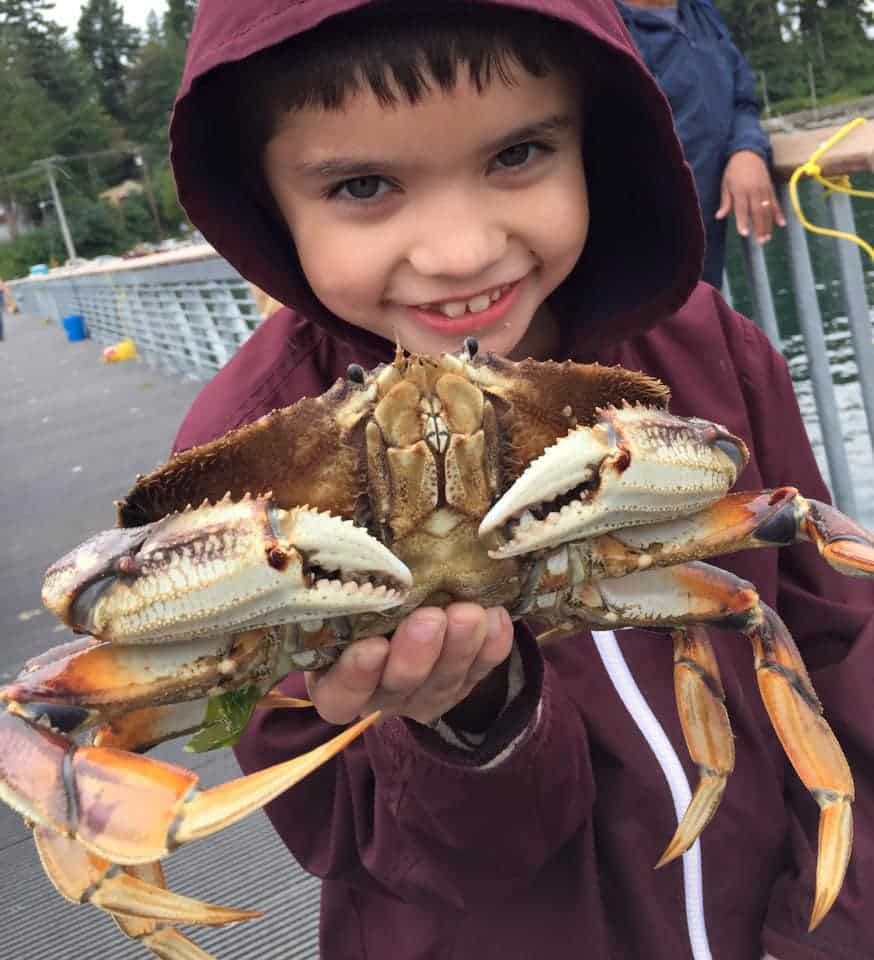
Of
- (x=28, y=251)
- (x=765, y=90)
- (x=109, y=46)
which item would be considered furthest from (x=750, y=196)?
(x=109, y=46)

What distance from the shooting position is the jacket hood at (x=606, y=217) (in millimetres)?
1733

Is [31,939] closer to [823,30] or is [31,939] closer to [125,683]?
[125,683]

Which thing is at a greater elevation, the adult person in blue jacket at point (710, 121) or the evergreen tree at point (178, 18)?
the evergreen tree at point (178, 18)

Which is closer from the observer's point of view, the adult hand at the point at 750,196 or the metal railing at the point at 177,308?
the adult hand at the point at 750,196

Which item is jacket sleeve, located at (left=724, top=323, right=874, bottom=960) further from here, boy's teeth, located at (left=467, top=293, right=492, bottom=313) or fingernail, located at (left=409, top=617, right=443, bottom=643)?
fingernail, located at (left=409, top=617, right=443, bottom=643)

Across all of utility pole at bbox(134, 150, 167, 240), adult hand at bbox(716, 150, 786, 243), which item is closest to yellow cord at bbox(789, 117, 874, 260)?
adult hand at bbox(716, 150, 786, 243)

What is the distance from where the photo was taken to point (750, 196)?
285 cm

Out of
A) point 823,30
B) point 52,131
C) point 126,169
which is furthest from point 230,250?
point 126,169

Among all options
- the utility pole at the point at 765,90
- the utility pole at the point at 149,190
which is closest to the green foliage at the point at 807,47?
the utility pole at the point at 765,90

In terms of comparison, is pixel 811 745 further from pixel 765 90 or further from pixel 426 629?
pixel 765 90

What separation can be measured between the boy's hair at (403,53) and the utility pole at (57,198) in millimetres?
57948

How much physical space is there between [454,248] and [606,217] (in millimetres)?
574

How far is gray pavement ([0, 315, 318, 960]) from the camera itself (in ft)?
8.30

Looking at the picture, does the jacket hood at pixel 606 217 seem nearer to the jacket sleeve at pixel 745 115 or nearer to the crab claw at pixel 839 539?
the crab claw at pixel 839 539
